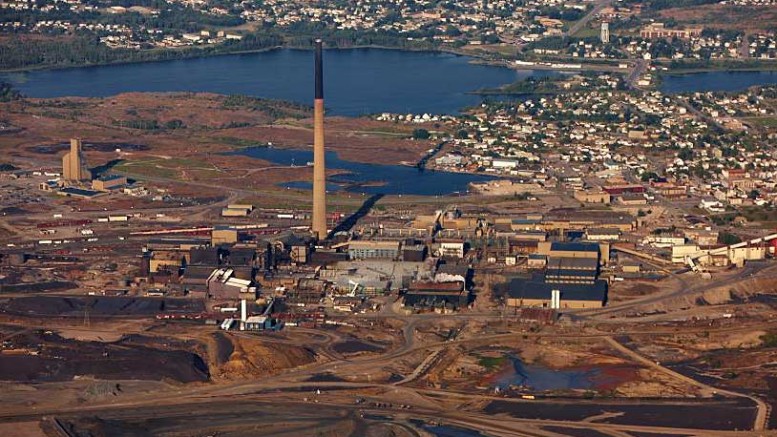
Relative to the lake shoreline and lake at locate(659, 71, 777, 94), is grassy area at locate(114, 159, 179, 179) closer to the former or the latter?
lake at locate(659, 71, 777, 94)

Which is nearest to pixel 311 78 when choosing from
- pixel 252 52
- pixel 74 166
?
pixel 252 52

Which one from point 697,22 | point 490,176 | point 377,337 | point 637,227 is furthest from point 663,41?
point 377,337

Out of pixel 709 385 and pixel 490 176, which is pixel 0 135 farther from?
pixel 709 385

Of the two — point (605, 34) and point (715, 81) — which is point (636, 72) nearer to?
point (715, 81)

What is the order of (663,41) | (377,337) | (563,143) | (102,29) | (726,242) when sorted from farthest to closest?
(102,29)
(663,41)
(563,143)
(726,242)
(377,337)

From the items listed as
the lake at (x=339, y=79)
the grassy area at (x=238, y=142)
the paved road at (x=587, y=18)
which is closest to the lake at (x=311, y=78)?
the lake at (x=339, y=79)

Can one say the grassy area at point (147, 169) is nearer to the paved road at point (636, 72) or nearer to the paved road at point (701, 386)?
the paved road at point (701, 386)

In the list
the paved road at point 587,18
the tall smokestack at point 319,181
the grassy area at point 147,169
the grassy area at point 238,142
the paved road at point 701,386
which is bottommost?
the grassy area at point 238,142
